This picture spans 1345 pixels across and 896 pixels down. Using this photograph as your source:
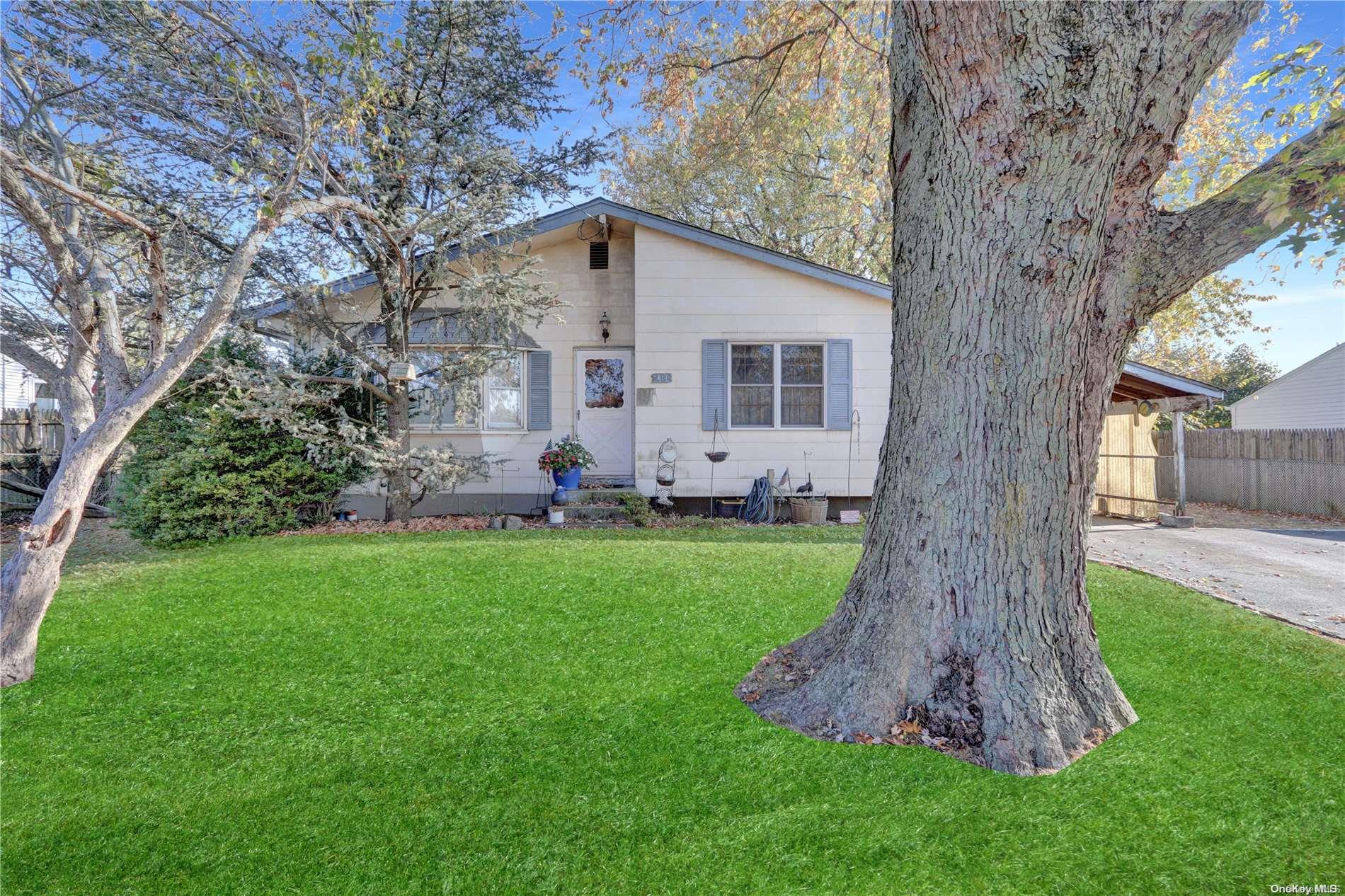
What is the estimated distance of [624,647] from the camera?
3928 mm

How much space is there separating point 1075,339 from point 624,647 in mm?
2959

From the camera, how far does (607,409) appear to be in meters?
10.6

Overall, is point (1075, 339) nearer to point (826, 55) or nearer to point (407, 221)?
point (826, 55)

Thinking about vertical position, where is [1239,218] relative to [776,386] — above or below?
below

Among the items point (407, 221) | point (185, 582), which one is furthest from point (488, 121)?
point (185, 582)

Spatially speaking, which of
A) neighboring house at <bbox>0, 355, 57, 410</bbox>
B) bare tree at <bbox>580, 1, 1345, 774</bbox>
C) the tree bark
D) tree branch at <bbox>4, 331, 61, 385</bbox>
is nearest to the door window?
tree branch at <bbox>4, 331, 61, 385</bbox>

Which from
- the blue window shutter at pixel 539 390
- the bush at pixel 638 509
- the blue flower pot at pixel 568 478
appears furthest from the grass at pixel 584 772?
the blue window shutter at pixel 539 390

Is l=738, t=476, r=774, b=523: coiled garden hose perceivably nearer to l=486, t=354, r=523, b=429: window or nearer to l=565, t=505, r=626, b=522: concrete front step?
l=565, t=505, r=626, b=522: concrete front step

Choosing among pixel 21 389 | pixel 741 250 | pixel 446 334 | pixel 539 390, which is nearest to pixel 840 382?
pixel 741 250

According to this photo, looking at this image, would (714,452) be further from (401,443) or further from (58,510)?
(58,510)

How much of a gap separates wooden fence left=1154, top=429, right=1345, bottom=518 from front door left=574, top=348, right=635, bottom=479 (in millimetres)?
10720

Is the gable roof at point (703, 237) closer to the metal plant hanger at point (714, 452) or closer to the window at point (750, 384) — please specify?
the window at point (750, 384)

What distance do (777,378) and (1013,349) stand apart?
7153 millimetres

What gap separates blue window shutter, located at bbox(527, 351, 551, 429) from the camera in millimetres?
10320
